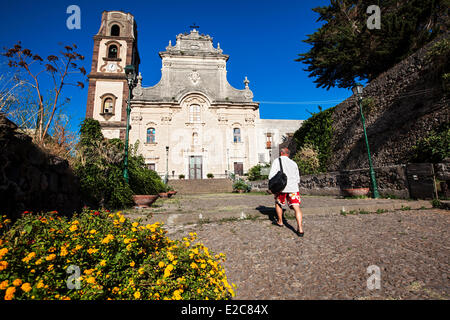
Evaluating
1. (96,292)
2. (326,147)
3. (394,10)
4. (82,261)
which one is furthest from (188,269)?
(394,10)

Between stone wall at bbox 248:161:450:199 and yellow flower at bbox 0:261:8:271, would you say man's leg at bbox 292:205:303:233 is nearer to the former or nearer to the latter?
yellow flower at bbox 0:261:8:271

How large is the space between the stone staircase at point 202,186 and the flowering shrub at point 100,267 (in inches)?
689

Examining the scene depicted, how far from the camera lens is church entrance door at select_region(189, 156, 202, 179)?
83.3 feet

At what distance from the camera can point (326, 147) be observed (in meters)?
12.5

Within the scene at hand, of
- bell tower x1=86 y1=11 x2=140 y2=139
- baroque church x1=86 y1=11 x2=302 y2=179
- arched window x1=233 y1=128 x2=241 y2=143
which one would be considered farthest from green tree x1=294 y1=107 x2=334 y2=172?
bell tower x1=86 y1=11 x2=140 y2=139

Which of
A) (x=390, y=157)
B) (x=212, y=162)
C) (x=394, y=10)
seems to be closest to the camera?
(x=390, y=157)

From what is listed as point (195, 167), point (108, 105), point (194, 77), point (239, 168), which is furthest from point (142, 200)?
point (194, 77)

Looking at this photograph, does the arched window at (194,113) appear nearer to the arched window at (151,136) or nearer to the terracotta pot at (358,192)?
the arched window at (151,136)

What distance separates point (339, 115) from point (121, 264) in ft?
44.8

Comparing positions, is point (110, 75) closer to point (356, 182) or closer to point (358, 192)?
point (356, 182)

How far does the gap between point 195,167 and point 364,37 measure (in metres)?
20.0

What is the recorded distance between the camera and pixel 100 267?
150cm
